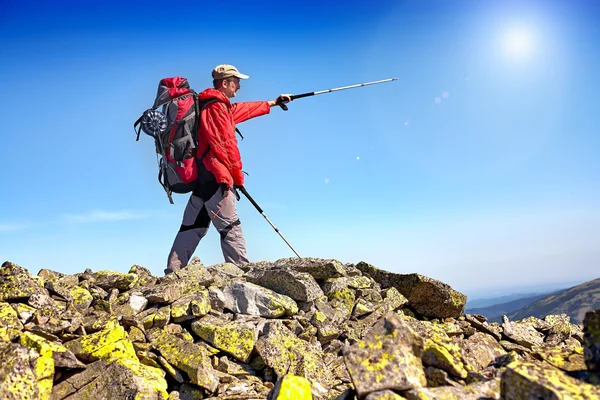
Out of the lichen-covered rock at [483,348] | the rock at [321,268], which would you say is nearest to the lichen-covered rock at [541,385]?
the lichen-covered rock at [483,348]

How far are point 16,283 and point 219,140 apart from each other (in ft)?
21.4

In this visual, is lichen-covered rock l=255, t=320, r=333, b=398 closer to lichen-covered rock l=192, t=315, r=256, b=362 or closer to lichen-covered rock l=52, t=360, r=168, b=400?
lichen-covered rock l=192, t=315, r=256, b=362

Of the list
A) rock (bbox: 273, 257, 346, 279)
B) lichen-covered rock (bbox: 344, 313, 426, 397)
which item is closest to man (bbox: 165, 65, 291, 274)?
rock (bbox: 273, 257, 346, 279)

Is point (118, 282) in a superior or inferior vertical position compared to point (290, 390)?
superior

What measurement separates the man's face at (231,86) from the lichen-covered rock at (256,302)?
6830 millimetres

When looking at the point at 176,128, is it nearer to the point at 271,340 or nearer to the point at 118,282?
the point at 118,282

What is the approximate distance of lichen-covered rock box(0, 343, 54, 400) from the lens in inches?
218

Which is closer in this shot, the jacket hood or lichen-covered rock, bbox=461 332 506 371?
lichen-covered rock, bbox=461 332 506 371

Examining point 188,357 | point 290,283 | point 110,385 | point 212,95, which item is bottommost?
point 110,385

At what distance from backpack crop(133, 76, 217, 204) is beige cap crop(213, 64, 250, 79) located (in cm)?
104

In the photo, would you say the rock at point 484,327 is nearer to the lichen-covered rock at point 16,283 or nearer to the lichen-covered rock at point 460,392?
the lichen-covered rock at point 460,392

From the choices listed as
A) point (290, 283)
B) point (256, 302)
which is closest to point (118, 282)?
point (256, 302)

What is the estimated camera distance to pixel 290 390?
5707mm

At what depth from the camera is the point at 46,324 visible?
7.50 metres
